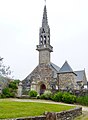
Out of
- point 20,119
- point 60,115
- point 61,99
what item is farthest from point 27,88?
point 20,119

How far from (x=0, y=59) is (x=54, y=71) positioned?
69.1 feet

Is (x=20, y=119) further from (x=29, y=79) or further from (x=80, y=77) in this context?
(x=80, y=77)

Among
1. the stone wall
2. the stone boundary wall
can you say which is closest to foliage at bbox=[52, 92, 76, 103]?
the stone wall

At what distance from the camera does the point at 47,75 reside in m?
43.0

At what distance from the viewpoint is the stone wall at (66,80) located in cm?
3942

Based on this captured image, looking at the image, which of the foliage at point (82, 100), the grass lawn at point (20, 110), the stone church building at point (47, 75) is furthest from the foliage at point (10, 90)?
the grass lawn at point (20, 110)

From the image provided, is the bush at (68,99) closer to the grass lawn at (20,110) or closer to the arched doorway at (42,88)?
the grass lawn at (20,110)

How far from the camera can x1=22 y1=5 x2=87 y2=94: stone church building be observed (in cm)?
4003

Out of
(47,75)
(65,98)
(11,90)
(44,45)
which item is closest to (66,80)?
(47,75)

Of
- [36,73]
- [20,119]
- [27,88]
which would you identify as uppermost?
[36,73]

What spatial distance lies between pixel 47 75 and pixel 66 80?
446 centimetres

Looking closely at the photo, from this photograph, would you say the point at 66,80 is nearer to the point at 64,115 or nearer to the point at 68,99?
the point at 68,99

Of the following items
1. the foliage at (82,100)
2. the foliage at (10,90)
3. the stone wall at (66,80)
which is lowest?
the foliage at (82,100)

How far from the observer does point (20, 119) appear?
955 centimetres
